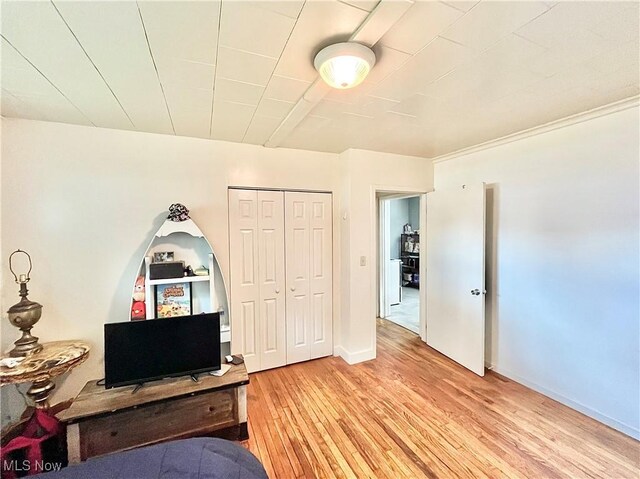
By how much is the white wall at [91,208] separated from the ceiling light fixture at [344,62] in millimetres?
1670

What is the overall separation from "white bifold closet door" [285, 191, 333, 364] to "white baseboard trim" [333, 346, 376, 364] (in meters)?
0.10

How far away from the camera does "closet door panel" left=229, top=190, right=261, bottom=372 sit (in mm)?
2873

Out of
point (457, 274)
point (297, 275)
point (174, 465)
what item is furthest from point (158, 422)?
point (457, 274)

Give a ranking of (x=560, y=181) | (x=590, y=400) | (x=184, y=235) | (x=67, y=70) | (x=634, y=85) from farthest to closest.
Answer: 1. (x=184, y=235)
2. (x=560, y=181)
3. (x=590, y=400)
4. (x=634, y=85)
5. (x=67, y=70)

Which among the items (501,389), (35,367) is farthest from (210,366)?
(501,389)

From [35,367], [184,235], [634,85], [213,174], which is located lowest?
[35,367]

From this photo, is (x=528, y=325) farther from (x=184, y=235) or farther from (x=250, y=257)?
(x=184, y=235)

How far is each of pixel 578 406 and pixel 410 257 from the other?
496 cm

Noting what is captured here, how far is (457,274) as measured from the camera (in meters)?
3.16

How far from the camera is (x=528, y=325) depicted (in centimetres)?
265

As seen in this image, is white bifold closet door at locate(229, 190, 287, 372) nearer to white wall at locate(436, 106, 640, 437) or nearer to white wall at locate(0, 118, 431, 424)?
Result: white wall at locate(0, 118, 431, 424)

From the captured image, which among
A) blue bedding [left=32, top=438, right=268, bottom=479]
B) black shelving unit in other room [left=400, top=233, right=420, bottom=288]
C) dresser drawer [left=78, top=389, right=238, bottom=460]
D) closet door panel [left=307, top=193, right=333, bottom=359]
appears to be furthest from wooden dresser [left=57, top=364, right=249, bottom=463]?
black shelving unit in other room [left=400, top=233, right=420, bottom=288]

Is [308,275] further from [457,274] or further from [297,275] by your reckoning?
[457,274]

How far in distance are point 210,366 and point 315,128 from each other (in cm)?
216
